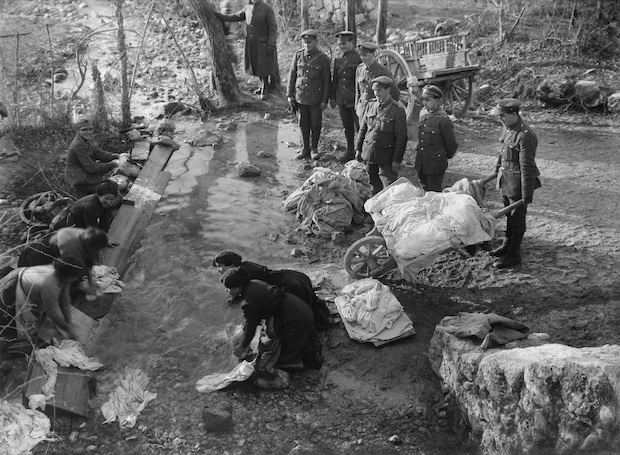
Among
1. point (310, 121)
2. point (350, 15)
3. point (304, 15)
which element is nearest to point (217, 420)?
point (310, 121)

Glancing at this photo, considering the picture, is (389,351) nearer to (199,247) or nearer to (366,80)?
(199,247)

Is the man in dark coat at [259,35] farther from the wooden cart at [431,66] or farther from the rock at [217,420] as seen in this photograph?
the rock at [217,420]

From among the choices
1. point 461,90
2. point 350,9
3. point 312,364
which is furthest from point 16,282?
point 350,9

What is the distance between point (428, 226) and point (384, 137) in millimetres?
1790

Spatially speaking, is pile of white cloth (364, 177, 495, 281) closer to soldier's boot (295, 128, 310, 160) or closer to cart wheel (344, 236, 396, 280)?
cart wheel (344, 236, 396, 280)

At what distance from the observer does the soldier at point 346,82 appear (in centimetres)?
856

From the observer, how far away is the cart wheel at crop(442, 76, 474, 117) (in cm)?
984

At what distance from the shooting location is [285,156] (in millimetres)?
9273

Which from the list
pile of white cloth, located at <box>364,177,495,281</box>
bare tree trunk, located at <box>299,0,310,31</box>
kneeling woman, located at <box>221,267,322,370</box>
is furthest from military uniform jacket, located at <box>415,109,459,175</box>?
bare tree trunk, located at <box>299,0,310,31</box>

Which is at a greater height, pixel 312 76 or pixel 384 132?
pixel 312 76

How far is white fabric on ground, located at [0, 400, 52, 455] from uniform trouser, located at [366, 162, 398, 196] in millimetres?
4252

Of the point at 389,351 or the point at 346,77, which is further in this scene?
the point at 346,77

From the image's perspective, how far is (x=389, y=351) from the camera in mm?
5605

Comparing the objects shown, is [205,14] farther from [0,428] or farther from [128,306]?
[0,428]
